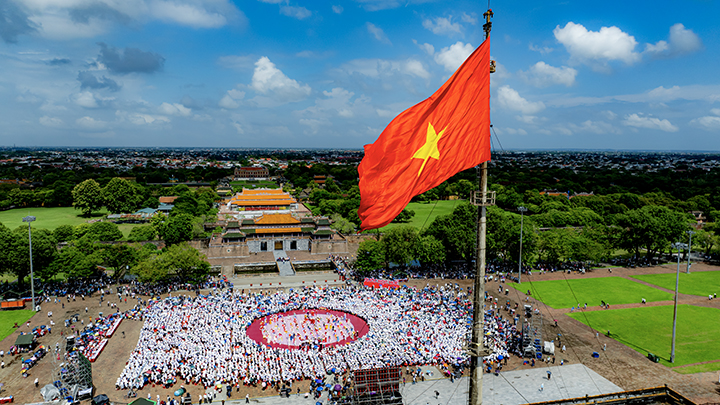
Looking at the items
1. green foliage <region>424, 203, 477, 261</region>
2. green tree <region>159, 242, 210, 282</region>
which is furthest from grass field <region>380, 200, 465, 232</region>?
green tree <region>159, 242, 210, 282</region>

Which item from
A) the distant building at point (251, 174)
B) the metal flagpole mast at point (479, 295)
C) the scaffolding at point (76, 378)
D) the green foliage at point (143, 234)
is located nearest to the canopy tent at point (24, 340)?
the scaffolding at point (76, 378)

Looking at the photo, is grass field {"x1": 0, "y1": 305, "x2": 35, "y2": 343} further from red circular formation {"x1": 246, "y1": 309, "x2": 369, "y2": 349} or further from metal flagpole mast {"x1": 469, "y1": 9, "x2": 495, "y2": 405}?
metal flagpole mast {"x1": 469, "y1": 9, "x2": 495, "y2": 405}

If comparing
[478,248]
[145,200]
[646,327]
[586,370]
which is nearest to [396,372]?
[586,370]

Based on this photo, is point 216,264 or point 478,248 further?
point 216,264

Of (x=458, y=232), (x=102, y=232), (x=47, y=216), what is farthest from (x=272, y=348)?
(x=47, y=216)

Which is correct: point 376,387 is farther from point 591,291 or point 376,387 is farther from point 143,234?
point 143,234

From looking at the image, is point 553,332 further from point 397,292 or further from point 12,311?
point 12,311
